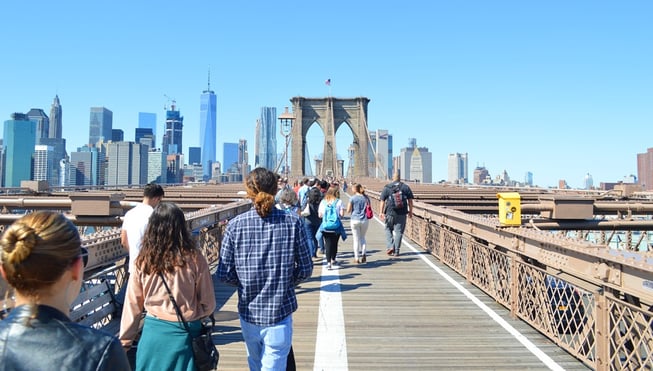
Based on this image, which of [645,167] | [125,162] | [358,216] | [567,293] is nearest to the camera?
[567,293]

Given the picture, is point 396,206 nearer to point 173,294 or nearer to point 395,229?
point 395,229

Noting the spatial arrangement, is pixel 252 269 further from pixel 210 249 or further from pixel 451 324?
pixel 210 249

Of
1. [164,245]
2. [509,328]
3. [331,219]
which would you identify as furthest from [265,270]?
[331,219]

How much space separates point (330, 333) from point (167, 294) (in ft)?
9.29

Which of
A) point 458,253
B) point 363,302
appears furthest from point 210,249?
point 458,253

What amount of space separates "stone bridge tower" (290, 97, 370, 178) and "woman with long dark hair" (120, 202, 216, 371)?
67.7 m

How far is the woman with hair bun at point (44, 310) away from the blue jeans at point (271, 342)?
1534mm

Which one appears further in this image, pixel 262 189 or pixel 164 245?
pixel 262 189

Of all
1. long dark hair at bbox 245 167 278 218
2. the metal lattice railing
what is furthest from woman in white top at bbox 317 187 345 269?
long dark hair at bbox 245 167 278 218

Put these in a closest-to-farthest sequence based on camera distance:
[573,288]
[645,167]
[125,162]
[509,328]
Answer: [573,288] < [509,328] < [645,167] < [125,162]

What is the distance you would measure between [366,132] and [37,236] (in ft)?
238

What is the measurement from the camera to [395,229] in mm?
10180

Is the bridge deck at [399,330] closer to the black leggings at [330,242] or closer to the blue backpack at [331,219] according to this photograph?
the black leggings at [330,242]

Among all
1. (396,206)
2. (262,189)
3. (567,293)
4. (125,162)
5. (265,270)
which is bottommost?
(567,293)
